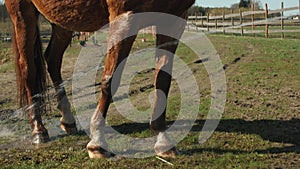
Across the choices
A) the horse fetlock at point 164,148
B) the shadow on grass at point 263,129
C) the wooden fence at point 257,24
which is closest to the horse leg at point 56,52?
the shadow on grass at point 263,129

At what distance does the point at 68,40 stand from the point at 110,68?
211 centimetres

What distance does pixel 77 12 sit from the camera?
3824mm

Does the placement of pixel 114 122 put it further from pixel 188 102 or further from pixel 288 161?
pixel 288 161

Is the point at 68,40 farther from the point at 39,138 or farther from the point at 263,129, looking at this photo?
the point at 263,129

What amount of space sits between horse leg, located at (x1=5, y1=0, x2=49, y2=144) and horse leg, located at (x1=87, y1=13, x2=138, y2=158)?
3.63 feet

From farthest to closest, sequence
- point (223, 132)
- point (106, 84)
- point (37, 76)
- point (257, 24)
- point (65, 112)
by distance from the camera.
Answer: point (257, 24) → point (65, 112) → point (37, 76) → point (223, 132) → point (106, 84)

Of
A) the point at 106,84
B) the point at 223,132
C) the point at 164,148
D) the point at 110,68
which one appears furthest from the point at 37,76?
the point at 223,132

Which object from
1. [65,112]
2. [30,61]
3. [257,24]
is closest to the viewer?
[30,61]

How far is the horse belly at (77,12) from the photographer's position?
12.1 ft

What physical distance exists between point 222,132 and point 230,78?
3.35 meters

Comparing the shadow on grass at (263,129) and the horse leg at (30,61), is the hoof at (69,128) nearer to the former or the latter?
the horse leg at (30,61)

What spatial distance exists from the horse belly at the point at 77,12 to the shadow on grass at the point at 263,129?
1394mm

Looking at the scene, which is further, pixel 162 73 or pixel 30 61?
pixel 30 61

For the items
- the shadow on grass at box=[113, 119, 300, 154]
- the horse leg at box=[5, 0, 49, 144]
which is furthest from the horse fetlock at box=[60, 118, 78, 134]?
the shadow on grass at box=[113, 119, 300, 154]
